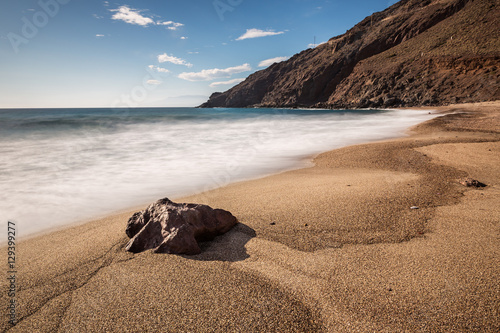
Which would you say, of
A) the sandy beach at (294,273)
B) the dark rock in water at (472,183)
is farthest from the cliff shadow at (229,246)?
the dark rock in water at (472,183)

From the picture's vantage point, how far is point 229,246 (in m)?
2.38

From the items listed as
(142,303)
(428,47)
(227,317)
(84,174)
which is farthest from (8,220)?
(428,47)

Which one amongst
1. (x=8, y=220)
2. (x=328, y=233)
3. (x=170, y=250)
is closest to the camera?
(x=170, y=250)

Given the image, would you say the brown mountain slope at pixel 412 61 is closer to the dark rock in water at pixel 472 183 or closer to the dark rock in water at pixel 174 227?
the dark rock in water at pixel 472 183

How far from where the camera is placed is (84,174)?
243 inches

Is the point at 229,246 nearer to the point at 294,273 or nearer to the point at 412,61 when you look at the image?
the point at 294,273

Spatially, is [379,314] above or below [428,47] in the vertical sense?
below

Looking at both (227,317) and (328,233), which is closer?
(227,317)

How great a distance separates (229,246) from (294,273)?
27.1 inches

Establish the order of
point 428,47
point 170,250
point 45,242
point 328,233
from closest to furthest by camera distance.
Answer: point 170,250, point 328,233, point 45,242, point 428,47

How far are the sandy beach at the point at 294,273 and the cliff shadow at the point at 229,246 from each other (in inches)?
0.7

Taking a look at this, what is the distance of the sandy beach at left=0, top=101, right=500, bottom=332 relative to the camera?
60.4 inches

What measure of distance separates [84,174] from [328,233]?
6041mm

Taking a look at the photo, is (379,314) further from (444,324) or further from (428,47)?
(428,47)
